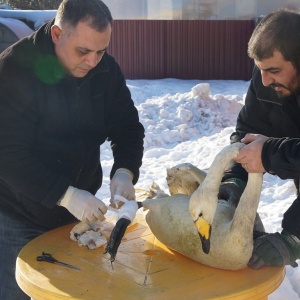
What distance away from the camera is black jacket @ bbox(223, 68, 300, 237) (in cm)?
234

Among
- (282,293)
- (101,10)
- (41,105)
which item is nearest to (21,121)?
(41,105)

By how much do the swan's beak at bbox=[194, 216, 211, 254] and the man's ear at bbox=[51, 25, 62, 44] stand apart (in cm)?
108

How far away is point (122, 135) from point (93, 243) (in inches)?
28.4

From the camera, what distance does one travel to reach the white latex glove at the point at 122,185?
9.59 feet

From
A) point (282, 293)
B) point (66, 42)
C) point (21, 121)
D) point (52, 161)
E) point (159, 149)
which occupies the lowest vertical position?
point (159, 149)

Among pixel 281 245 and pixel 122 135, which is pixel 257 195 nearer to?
pixel 281 245

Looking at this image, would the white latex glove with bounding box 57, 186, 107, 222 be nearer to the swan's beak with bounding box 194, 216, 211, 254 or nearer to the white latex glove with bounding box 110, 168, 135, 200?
the white latex glove with bounding box 110, 168, 135, 200

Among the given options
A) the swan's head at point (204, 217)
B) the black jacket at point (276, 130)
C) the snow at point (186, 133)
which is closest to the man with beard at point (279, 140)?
the black jacket at point (276, 130)

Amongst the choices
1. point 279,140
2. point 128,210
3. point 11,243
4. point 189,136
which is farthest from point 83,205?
point 189,136

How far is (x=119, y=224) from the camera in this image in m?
2.47

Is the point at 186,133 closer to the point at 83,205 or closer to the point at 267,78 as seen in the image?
the point at 83,205

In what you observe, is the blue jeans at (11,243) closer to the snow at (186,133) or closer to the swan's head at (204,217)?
the swan's head at (204,217)

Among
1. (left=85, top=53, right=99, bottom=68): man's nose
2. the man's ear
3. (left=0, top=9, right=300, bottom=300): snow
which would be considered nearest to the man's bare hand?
(left=85, top=53, right=99, bottom=68): man's nose

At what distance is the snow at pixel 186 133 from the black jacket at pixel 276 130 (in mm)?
1772
